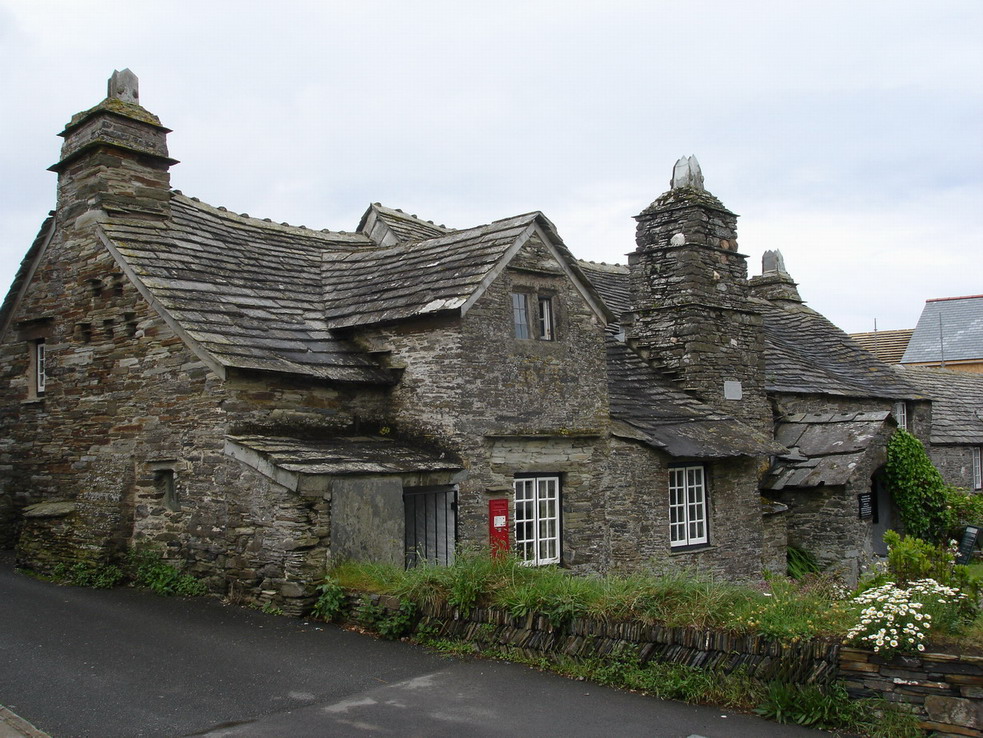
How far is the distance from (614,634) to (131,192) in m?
11.8

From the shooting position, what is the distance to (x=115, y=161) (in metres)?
15.3

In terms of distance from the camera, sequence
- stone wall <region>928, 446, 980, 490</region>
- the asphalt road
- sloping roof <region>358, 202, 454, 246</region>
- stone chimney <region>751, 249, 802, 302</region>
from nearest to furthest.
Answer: the asphalt road < sloping roof <region>358, 202, 454, 246</region> < stone chimney <region>751, 249, 802, 302</region> < stone wall <region>928, 446, 980, 490</region>

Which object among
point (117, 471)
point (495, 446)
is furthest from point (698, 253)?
point (117, 471)

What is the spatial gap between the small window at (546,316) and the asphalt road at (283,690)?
6.37 meters

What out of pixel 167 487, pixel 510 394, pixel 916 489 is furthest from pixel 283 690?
pixel 916 489

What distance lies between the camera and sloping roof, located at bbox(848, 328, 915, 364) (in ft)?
160

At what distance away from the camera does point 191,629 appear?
34.1ft

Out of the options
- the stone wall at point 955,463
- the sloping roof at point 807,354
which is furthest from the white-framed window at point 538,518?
the stone wall at point 955,463

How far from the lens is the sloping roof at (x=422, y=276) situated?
536 inches

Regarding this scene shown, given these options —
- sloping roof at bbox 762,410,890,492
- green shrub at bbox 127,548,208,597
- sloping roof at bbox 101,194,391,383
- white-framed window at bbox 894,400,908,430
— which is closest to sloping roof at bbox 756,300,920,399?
white-framed window at bbox 894,400,908,430

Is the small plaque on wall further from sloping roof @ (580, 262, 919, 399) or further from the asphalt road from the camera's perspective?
the asphalt road

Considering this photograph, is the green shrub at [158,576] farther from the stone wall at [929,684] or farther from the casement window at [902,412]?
the casement window at [902,412]

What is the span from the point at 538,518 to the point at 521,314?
11.0ft

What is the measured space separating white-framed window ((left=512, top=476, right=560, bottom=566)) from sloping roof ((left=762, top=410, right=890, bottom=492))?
271 inches
